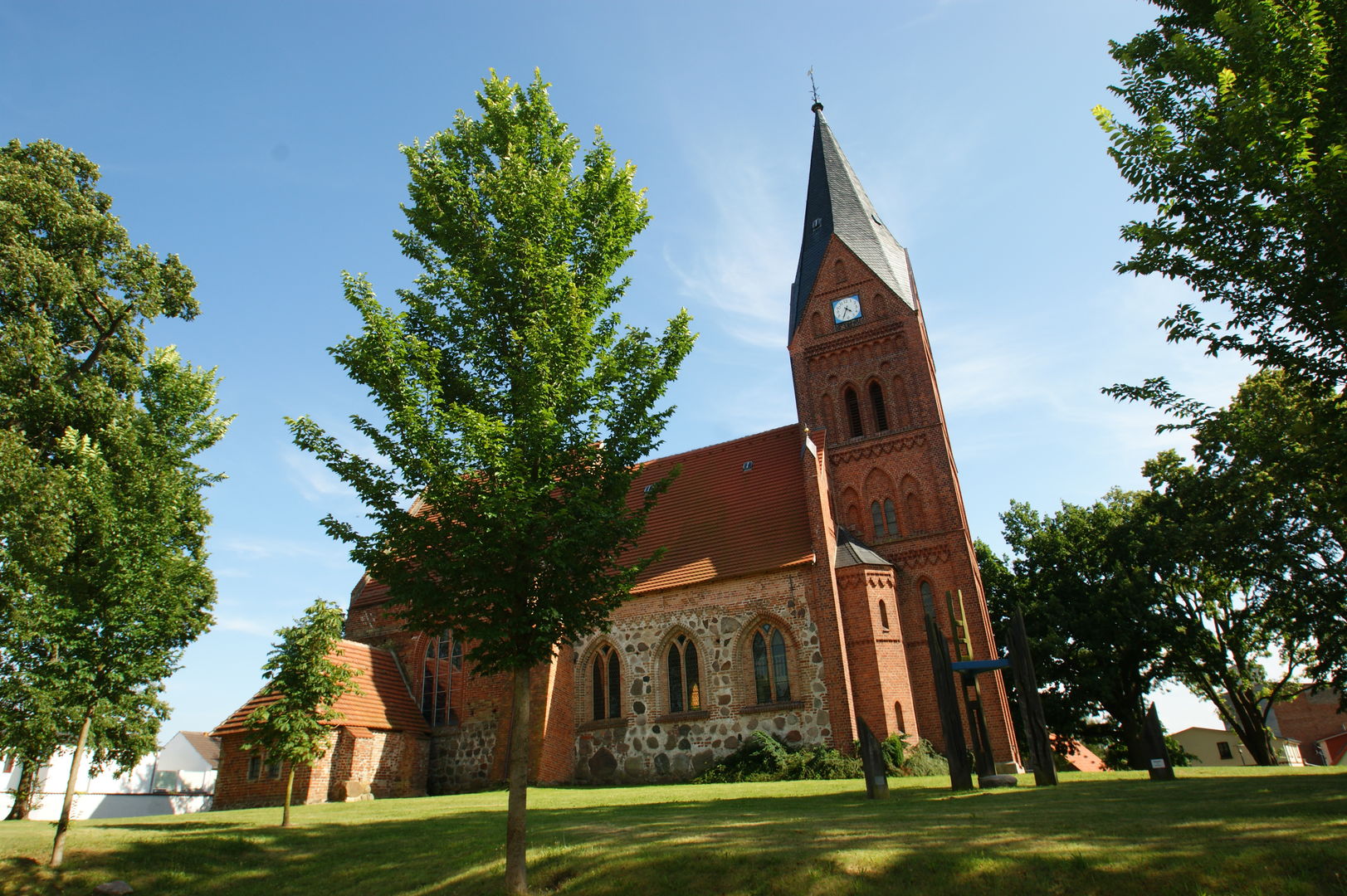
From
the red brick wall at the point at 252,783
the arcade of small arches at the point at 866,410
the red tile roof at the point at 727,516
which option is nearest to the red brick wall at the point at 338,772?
the red brick wall at the point at 252,783

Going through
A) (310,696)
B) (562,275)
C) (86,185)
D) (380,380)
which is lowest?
(310,696)

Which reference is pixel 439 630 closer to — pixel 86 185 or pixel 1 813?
pixel 86 185

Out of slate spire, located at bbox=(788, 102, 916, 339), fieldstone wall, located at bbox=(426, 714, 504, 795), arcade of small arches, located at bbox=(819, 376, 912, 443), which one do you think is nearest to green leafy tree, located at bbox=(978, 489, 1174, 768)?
arcade of small arches, located at bbox=(819, 376, 912, 443)

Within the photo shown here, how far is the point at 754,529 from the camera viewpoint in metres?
23.3

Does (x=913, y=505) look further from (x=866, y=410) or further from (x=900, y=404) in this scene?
(x=866, y=410)

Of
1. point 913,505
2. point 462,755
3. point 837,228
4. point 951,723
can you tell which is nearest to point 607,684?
point 462,755

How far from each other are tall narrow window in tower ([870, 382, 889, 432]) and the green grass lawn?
45.8ft

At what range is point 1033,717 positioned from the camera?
13469mm

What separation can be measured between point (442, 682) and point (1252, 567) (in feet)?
84.9

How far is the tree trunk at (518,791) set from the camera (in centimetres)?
718

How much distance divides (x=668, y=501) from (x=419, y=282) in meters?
18.3

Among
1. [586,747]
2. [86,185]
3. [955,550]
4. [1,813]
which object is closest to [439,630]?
[586,747]

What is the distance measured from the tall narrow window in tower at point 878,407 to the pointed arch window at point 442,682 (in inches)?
618

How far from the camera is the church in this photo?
67.8ft
